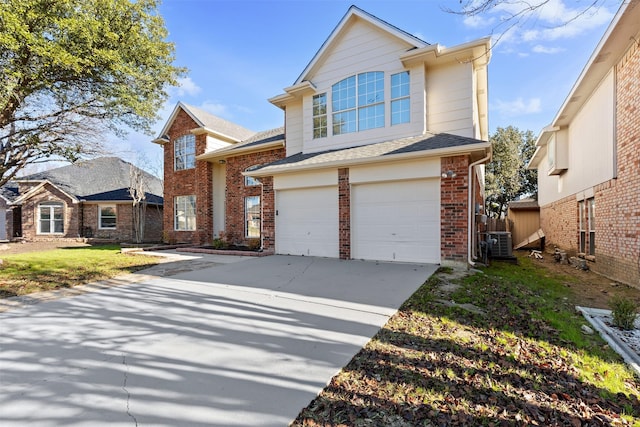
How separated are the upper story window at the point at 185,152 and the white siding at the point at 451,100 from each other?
488 inches

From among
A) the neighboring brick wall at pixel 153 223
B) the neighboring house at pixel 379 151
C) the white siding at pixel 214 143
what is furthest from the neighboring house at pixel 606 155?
the neighboring brick wall at pixel 153 223

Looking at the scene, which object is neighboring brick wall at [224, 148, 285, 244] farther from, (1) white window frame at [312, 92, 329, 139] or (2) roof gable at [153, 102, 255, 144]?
(1) white window frame at [312, 92, 329, 139]

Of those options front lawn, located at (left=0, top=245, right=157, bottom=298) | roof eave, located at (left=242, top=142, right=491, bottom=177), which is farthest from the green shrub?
roof eave, located at (left=242, top=142, right=491, bottom=177)

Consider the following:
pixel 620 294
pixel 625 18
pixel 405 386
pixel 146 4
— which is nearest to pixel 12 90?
pixel 146 4

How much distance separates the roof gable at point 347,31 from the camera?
939 centimetres

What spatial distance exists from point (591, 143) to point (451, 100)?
5.08 metres

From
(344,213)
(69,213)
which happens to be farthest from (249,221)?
(69,213)

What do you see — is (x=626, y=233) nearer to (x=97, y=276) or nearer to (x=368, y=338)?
(x=368, y=338)

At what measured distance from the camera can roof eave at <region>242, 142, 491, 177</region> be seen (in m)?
7.35

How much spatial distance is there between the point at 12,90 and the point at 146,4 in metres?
4.44

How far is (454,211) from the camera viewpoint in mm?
7680

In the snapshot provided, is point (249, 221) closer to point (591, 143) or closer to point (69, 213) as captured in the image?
point (591, 143)

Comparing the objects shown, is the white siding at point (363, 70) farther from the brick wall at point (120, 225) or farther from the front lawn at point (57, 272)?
the brick wall at point (120, 225)

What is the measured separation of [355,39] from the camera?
1057cm
